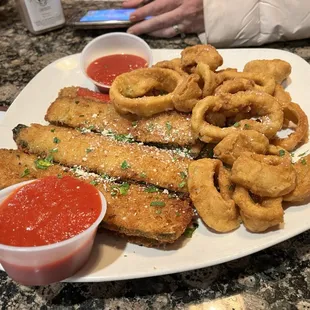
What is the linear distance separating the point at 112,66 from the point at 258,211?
1354mm

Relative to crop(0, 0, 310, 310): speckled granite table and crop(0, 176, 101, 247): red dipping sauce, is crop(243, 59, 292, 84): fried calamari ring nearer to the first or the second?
crop(0, 0, 310, 310): speckled granite table

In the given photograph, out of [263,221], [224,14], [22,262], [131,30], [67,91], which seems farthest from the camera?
[131,30]

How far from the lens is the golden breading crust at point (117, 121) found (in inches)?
77.2

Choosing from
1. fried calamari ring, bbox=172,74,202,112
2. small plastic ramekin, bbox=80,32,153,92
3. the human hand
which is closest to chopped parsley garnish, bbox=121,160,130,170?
fried calamari ring, bbox=172,74,202,112

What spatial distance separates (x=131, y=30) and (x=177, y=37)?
33cm

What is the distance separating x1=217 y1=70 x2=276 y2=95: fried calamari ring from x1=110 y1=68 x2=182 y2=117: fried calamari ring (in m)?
0.23

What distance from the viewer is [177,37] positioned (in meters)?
3.13

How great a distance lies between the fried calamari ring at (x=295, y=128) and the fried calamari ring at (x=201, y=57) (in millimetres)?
402

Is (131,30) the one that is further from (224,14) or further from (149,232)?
(149,232)

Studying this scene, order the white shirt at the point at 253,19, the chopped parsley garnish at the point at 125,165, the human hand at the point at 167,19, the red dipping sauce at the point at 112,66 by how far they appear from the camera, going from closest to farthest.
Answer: the chopped parsley garnish at the point at 125,165 < the red dipping sauce at the point at 112,66 < the white shirt at the point at 253,19 < the human hand at the point at 167,19

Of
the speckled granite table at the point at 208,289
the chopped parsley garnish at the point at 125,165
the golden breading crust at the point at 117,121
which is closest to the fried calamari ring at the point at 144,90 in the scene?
the golden breading crust at the point at 117,121

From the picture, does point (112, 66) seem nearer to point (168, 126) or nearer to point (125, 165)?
point (168, 126)

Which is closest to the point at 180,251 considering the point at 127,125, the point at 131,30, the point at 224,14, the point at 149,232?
the point at 149,232

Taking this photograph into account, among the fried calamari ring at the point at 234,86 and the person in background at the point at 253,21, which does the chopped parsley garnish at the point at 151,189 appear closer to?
the fried calamari ring at the point at 234,86
